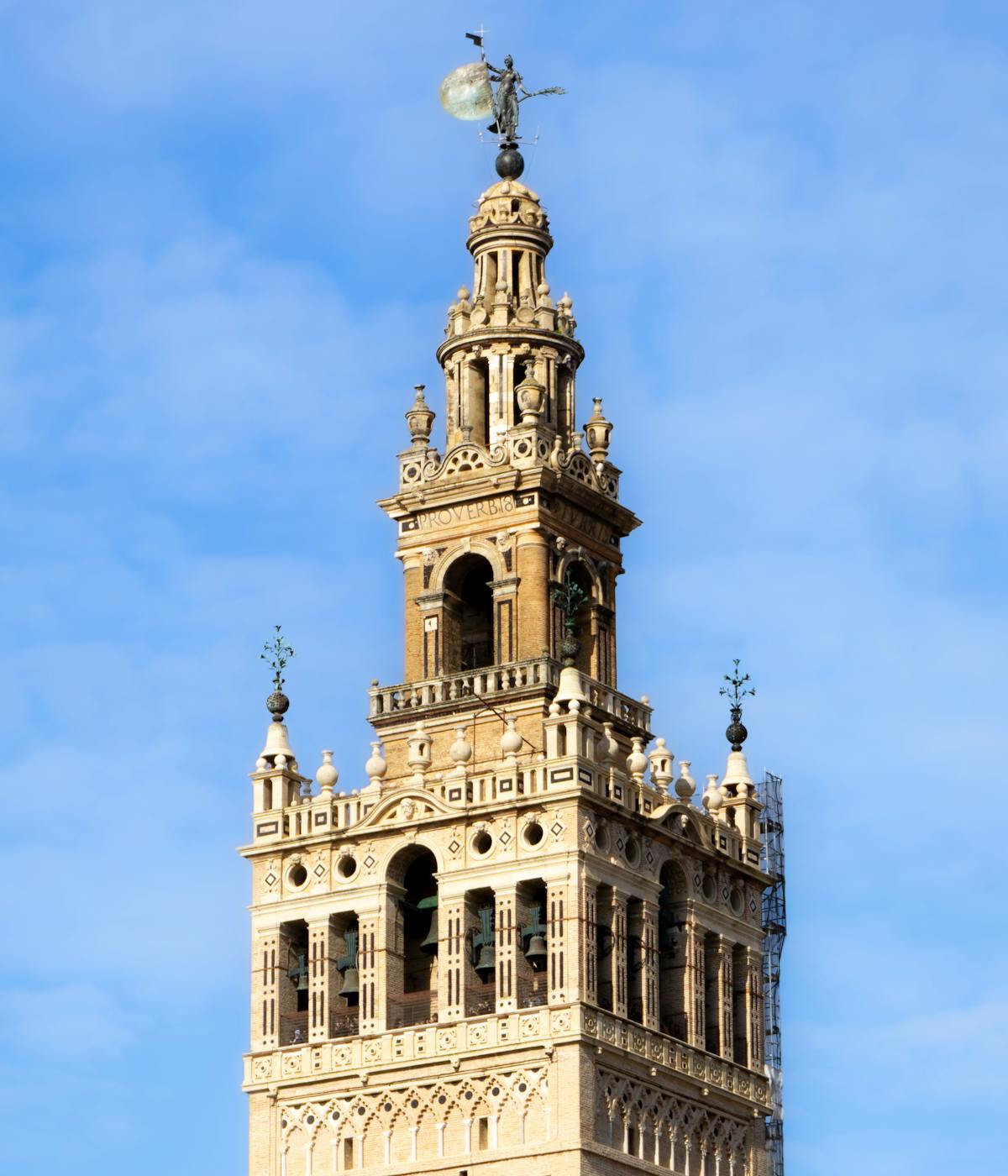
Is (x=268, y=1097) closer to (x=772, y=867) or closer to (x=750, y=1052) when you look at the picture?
(x=750, y=1052)

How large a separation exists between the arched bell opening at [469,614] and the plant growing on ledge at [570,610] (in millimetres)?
1556

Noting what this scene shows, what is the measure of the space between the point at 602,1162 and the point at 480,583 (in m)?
13.8

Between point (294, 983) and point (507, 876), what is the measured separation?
542 centimetres

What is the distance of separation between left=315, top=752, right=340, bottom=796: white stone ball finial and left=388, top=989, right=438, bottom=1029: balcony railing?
4.81 m

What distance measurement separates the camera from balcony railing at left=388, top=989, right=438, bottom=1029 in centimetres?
7856

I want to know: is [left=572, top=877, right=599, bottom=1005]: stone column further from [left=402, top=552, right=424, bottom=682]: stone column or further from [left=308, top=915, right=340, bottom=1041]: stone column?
[left=402, top=552, right=424, bottom=682]: stone column

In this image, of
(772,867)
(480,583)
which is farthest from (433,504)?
(772,867)

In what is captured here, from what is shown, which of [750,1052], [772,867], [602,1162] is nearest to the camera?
[602,1162]

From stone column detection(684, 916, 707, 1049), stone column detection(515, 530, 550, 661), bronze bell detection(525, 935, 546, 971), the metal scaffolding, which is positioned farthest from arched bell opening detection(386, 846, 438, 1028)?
the metal scaffolding

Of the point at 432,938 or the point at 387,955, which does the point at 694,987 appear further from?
the point at 387,955

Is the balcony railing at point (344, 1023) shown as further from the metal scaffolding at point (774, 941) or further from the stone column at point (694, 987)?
the metal scaffolding at point (774, 941)

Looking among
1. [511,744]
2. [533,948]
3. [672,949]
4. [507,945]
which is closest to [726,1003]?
[672,949]

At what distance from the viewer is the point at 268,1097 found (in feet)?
261

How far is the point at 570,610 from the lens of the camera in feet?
270
